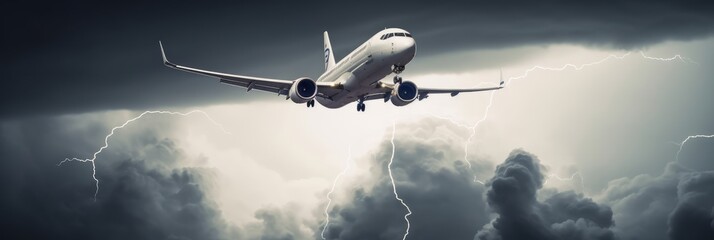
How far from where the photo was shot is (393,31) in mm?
110438

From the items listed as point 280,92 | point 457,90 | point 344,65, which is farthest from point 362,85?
point 457,90

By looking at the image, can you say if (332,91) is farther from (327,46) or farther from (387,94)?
(327,46)

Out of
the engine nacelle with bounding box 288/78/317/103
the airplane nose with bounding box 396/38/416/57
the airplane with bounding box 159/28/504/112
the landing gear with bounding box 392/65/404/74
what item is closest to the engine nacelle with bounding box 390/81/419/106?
the airplane with bounding box 159/28/504/112

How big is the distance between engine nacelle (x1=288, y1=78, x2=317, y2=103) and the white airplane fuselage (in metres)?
3.44

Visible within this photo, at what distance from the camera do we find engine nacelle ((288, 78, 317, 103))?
374 ft

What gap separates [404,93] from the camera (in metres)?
118

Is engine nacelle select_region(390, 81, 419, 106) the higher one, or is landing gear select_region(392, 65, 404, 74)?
engine nacelle select_region(390, 81, 419, 106)

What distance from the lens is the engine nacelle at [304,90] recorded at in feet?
374

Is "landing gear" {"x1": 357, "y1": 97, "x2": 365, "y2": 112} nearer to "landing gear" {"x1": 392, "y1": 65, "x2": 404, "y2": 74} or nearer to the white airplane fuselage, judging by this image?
the white airplane fuselage

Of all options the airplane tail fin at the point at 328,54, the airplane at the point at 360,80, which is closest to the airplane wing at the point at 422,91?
the airplane at the point at 360,80

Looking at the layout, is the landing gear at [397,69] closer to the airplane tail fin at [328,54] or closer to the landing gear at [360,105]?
the landing gear at [360,105]

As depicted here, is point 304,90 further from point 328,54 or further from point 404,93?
point 328,54

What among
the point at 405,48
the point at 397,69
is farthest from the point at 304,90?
the point at 405,48

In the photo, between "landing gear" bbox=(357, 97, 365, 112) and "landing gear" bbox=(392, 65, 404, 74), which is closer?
"landing gear" bbox=(392, 65, 404, 74)
